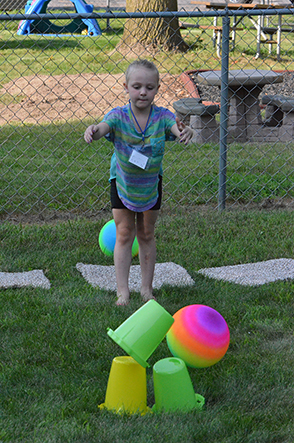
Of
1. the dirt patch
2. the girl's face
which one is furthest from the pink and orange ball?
the dirt patch

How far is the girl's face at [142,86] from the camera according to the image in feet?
8.89

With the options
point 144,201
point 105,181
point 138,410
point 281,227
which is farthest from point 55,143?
point 138,410

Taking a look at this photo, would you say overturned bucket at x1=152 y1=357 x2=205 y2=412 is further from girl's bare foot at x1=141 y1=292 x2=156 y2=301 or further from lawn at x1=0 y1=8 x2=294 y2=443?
girl's bare foot at x1=141 y1=292 x2=156 y2=301

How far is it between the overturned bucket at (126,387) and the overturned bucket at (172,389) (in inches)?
2.3

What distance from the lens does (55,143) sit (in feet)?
20.7

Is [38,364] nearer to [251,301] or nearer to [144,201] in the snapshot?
[144,201]

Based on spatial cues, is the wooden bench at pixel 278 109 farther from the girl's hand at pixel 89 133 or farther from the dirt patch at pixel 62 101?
the girl's hand at pixel 89 133

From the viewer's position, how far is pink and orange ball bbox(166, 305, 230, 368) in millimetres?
2215

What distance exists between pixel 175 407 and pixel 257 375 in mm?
469

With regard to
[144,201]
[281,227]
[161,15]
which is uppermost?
[161,15]

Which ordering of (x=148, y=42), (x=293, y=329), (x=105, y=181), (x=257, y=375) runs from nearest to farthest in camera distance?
(x=257, y=375) → (x=293, y=329) → (x=105, y=181) → (x=148, y=42)

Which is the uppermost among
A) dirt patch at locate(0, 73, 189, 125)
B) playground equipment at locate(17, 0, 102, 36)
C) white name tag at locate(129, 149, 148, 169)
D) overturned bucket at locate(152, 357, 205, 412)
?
playground equipment at locate(17, 0, 102, 36)

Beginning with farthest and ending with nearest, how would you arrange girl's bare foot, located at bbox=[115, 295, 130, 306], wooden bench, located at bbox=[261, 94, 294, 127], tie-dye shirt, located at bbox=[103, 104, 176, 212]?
wooden bench, located at bbox=[261, 94, 294, 127]
girl's bare foot, located at bbox=[115, 295, 130, 306]
tie-dye shirt, located at bbox=[103, 104, 176, 212]

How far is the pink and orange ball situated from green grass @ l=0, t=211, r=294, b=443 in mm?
95
